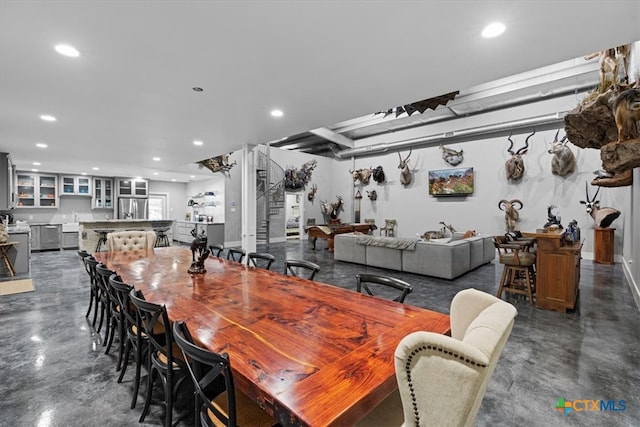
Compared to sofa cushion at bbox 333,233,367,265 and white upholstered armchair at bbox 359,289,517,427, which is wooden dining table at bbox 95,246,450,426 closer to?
white upholstered armchair at bbox 359,289,517,427

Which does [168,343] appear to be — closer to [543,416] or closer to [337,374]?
[337,374]

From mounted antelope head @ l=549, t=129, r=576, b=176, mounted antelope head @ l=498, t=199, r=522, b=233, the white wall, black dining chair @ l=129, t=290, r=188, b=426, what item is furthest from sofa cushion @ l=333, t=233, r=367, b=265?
mounted antelope head @ l=549, t=129, r=576, b=176

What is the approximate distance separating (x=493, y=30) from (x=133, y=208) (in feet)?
39.5

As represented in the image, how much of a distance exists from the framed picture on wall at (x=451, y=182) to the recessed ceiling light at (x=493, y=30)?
7578 mm

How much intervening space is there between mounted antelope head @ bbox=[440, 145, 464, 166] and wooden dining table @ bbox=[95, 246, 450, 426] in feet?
27.3

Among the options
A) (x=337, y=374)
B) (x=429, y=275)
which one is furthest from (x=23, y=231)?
(x=429, y=275)

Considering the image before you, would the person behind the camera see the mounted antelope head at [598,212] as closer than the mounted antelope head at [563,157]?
Yes

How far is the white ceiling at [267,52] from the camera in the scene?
181 centimetres

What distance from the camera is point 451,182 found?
9250mm

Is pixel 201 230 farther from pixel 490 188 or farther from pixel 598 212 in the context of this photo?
pixel 598 212

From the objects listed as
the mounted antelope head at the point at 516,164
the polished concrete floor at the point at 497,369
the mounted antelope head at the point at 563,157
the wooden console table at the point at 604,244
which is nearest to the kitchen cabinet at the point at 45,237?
the polished concrete floor at the point at 497,369

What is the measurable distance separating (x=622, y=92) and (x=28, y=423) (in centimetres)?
514

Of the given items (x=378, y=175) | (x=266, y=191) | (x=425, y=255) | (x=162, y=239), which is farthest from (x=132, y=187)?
(x=425, y=255)

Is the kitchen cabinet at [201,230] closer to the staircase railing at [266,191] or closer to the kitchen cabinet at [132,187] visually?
the staircase railing at [266,191]
